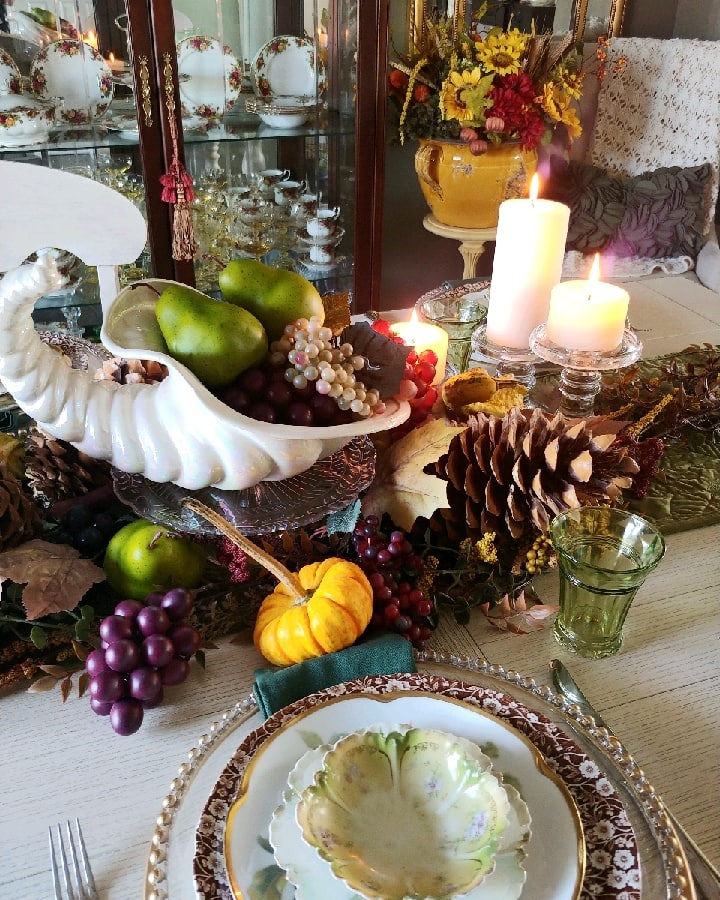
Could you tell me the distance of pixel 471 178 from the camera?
192 cm

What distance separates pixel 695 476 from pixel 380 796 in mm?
517

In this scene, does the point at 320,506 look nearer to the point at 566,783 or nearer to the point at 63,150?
the point at 566,783

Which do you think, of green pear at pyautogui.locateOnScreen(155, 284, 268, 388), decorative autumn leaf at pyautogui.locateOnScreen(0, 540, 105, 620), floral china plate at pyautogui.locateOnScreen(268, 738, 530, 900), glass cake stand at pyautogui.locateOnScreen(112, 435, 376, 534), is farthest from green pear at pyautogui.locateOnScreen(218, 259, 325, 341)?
floral china plate at pyautogui.locateOnScreen(268, 738, 530, 900)

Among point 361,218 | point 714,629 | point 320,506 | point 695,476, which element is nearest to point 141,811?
point 320,506

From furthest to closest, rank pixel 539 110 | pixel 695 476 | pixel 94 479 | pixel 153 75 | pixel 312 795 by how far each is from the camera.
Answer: pixel 539 110
pixel 153 75
pixel 695 476
pixel 94 479
pixel 312 795

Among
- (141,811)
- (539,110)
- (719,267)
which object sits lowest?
(719,267)

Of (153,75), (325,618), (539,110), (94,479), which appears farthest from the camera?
(539,110)

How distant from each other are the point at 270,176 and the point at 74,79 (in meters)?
0.50

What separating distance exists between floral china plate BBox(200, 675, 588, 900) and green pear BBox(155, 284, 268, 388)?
0.24 m

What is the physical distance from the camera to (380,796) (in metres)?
0.40

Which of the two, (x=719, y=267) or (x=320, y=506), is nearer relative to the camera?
(x=320, y=506)

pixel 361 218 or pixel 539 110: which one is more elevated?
pixel 539 110

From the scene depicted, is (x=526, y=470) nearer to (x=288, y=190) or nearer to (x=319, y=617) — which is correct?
(x=319, y=617)

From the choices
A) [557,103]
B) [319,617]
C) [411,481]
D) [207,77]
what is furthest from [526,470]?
[557,103]
